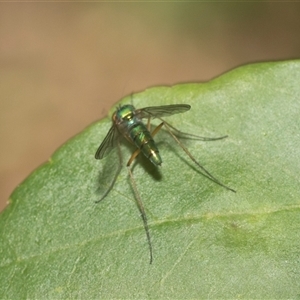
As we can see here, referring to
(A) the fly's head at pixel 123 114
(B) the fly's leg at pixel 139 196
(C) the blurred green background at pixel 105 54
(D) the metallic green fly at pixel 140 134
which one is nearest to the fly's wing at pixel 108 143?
(D) the metallic green fly at pixel 140 134

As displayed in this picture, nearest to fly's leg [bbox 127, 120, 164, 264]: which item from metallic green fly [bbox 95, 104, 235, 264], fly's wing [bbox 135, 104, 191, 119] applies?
metallic green fly [bbox 95, 104, 235, 264]

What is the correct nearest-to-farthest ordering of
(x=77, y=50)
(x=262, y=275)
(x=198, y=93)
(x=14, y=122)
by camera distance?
1. (x=262, y=275)
2. (x=198, y=93)
3. (x=14, y=122)
4. (x=77, y=50)

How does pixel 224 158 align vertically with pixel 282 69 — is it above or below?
below

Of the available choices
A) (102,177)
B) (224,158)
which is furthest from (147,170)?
(224,158)

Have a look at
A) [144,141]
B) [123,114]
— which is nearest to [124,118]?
[123,114]

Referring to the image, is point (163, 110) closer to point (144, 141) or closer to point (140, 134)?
point (144, 141)

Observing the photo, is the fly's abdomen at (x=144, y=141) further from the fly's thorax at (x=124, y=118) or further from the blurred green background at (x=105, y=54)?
the blurred green background at (x=105, y=54)

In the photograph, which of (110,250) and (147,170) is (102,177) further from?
(110,250)
